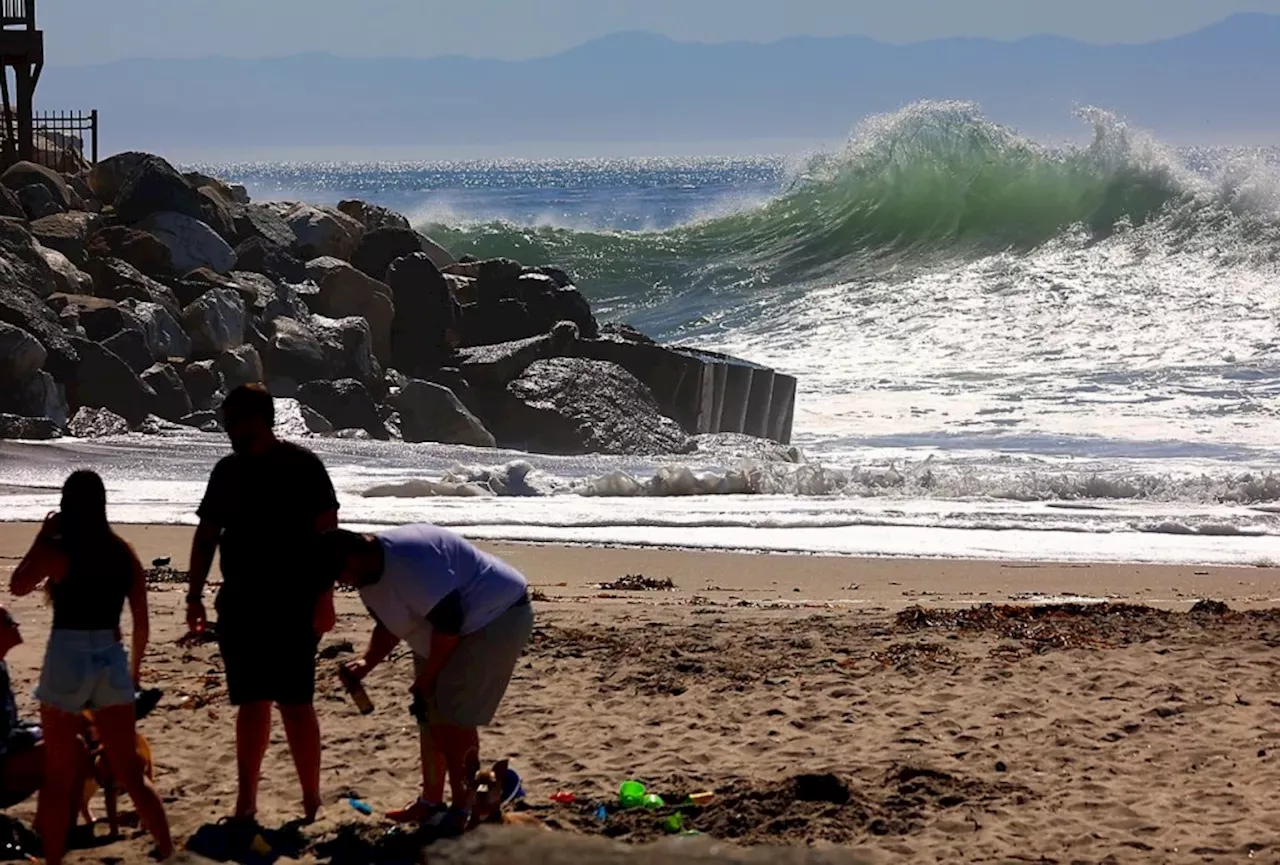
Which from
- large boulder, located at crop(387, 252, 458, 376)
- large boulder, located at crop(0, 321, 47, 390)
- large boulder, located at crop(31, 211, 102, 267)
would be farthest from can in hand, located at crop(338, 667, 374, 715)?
large boulder, located at crop(387, 252, 458, 376)

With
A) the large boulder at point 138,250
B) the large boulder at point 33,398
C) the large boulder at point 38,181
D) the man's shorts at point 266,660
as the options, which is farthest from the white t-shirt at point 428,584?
the large boulder at point 38,181

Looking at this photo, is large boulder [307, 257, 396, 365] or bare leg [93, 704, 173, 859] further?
large boulder [307, 257, 396, 365]

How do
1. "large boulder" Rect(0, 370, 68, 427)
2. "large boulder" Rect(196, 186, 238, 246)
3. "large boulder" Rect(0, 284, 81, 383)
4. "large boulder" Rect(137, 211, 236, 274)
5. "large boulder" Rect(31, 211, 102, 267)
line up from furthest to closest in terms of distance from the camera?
"large boulder" Rect(196, 186, 238, 246), "large boulder" Rect(137, 211, 236, 274), "large boulder" Rect(31, 211, 102, 267), "large boulder" Rect(0, 284, 81, 383), "large boulder" Rect(0, 370, 68, 427)

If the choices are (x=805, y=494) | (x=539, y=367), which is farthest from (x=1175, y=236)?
(x=805, y=494)

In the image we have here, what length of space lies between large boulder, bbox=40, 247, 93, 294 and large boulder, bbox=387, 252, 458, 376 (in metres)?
3.48

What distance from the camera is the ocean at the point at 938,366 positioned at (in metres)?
12.9

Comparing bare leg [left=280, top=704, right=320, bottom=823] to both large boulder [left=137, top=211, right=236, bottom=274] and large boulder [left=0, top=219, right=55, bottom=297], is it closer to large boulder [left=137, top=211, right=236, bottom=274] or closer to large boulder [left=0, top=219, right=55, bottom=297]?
large boulder [left=0, top=219, right=55, bottom=297]

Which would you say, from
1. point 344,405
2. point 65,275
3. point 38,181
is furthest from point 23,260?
point 38,181

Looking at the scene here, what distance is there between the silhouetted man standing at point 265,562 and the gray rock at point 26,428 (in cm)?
994

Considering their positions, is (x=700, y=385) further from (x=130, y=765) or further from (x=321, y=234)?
(x=130, y=765)

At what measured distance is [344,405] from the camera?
1734 centimetres

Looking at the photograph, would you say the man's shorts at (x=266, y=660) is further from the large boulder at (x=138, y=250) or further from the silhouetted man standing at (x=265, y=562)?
the large boulder at (x=138, y=250)

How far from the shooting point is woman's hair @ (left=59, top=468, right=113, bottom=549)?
192 inches

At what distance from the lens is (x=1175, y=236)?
119ft
